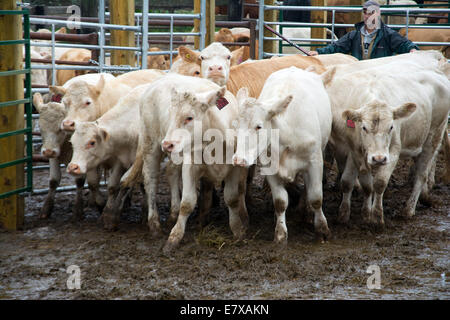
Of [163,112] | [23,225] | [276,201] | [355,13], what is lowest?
[23,225]

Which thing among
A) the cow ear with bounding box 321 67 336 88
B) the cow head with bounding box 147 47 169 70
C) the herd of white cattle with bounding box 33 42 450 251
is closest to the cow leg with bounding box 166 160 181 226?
the herd of white cattle with bounding box 33 42 450 251

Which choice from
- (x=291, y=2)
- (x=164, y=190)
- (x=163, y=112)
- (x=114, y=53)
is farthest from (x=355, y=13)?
(x=163, y=112)

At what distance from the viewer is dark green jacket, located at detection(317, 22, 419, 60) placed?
352 inches

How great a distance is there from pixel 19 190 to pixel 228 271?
2520mm

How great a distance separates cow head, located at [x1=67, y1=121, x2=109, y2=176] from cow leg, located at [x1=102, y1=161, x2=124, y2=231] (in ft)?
0.98

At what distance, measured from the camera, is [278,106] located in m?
5.79

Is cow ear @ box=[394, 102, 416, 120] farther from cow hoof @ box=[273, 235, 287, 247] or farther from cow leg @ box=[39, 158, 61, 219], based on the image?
cow leg @ box=[39, 158, 61, 219]

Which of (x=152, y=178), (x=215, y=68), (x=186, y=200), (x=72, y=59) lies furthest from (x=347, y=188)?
(x=72, y=59)

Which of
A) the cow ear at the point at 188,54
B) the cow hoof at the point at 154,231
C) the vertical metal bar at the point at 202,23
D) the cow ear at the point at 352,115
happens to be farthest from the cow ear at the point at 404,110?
the vertical metal bar at the point at 202,23

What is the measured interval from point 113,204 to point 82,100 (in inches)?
46.9

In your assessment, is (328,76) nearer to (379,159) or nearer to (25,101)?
(379,159)
